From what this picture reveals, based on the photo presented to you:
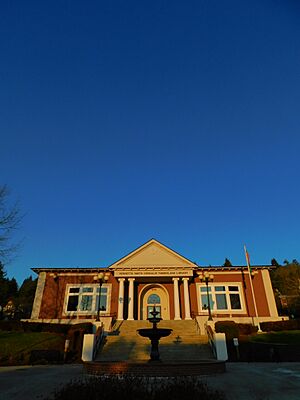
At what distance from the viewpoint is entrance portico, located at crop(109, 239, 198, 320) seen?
1018 inches


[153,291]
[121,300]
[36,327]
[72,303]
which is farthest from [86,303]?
[153,291]

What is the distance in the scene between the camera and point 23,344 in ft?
56.9

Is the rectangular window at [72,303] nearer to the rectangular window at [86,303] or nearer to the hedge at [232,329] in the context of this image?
the rectangular window at [86,303]

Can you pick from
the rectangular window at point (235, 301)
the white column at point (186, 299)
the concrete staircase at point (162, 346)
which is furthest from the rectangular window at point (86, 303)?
the rectangular window at point (235, 301)

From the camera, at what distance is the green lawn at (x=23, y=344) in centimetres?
1559

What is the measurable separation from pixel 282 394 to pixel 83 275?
23.5 m

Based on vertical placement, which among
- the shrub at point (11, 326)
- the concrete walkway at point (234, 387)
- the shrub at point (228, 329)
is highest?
the shrub at point (11, 326)

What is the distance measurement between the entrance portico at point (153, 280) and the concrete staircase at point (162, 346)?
370 centimetres

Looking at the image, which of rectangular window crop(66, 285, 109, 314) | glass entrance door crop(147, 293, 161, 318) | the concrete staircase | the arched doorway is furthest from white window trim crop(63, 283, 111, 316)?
the concrete staircase

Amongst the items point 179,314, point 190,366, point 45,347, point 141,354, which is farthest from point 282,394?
point 179,314

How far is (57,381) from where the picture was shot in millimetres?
8703

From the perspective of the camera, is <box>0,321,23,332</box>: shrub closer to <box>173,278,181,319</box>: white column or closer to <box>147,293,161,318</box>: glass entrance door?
<box>147,293,161,318</box>: glass entrance door

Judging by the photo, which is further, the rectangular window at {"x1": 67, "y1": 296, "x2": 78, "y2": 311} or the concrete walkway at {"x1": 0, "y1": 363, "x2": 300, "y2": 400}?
the rectangular window at {"x1": 67, "y1": 296, "x2": 78, "y2": 311}

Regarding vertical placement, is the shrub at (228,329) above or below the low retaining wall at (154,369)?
above
